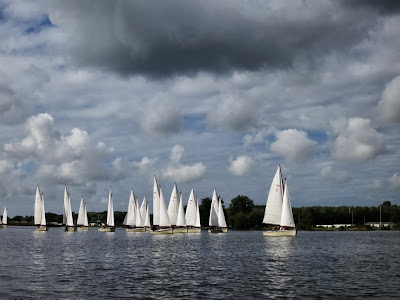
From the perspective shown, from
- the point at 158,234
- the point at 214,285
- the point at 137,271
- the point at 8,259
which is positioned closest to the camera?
the point at 214,285

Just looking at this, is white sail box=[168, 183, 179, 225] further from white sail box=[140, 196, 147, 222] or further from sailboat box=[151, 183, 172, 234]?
white sail box=[140, 196, 147, 222]

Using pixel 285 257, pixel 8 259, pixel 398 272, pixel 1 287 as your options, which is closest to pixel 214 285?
pixel 1 287

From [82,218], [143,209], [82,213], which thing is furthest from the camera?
[82,218]

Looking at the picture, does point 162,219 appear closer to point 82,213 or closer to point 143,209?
point 143,209

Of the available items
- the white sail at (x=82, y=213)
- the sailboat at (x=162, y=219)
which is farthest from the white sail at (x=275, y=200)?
the white sail at (x=82, y=213)

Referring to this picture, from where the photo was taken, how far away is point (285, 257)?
61406 millimetres

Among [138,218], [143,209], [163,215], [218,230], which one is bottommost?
[218,230]

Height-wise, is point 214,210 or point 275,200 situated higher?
point 275,200

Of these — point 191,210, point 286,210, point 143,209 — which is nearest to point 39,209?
point 143,209

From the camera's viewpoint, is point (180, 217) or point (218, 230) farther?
point (218, 230)

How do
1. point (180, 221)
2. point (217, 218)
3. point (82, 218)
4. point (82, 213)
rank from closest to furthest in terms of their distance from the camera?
point (180, 221) → point (217, 218) → point (82, 213) → point (82, 218)

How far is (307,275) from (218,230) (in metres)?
107

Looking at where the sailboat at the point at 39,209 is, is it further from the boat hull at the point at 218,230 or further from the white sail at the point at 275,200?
the white sail at the point at 275,200

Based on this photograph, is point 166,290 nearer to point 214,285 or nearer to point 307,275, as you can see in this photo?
point 214,285
